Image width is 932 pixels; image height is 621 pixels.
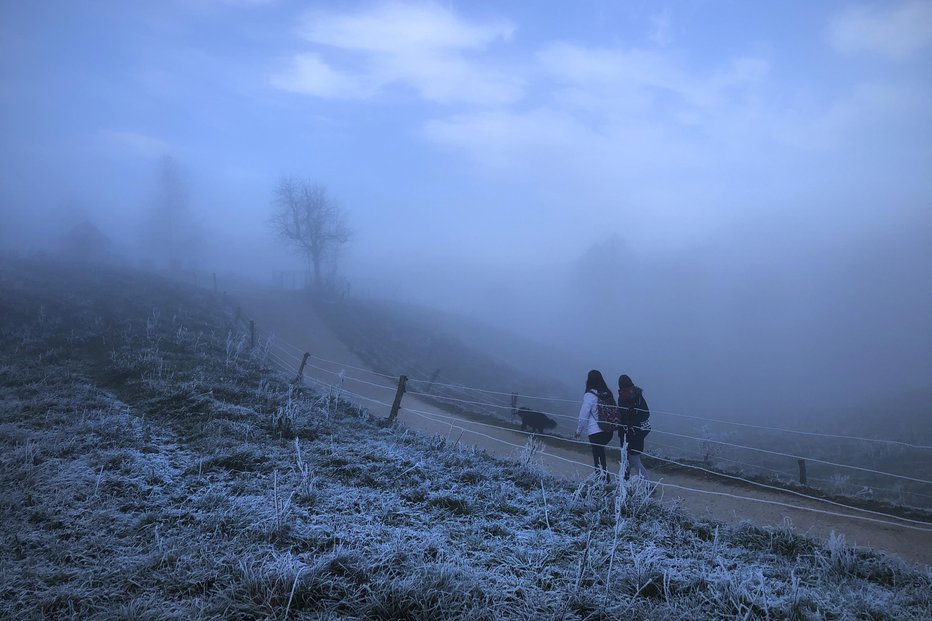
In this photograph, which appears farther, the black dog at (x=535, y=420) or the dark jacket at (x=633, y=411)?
the black dog at (x=535, y=420)

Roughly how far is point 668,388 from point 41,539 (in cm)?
5427

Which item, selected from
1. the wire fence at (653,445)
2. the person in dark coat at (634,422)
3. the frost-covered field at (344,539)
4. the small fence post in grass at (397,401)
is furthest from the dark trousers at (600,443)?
the small fence post in grass at (397,401)

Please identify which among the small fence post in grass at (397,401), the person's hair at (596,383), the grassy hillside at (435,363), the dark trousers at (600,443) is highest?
the person's hair at (596,383)

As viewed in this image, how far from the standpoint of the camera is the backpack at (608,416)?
8.85 metres

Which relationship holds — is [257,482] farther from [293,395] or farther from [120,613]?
[293,395]

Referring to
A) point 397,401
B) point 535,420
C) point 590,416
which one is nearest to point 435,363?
point 535,420

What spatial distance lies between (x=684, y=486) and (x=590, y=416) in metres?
3.38

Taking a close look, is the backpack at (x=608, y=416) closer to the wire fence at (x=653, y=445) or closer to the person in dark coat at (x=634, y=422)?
the person in dark coat at (x=634, y=422)

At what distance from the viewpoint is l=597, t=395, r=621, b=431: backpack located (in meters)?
8.85

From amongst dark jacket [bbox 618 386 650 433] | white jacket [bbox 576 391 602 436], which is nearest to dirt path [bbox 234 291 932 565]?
white jacket [bbox 576 391 602 436]

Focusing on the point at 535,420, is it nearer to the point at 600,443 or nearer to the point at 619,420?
the point at 600,443

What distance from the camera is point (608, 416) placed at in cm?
896

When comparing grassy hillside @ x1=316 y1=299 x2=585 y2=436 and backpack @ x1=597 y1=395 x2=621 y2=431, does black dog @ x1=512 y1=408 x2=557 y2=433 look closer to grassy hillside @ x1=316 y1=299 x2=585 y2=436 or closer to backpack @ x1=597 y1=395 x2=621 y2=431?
grassy hillside @ x1=316 y1=299 x2=585 y2=436

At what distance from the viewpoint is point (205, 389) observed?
→ 34.1 ft
